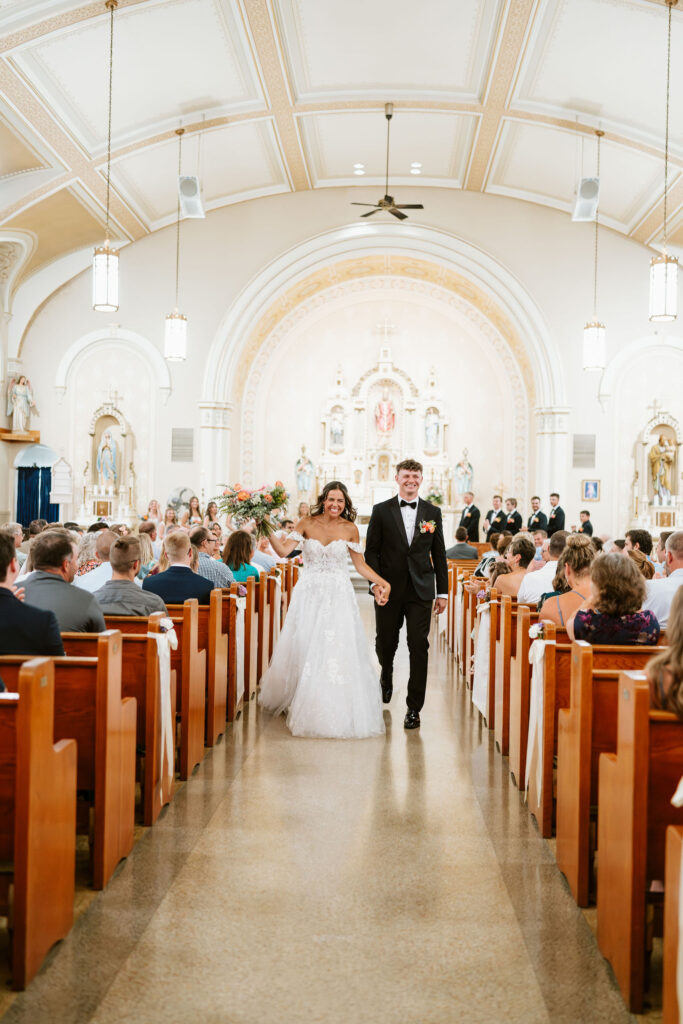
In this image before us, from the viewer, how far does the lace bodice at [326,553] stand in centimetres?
590

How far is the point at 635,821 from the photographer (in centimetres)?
251

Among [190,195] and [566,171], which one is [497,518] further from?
[190,195]

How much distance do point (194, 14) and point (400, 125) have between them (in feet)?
14.7

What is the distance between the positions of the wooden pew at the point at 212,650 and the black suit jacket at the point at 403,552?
1.20m

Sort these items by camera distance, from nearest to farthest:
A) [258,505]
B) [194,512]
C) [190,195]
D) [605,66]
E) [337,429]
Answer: [258,505] → [605,66] → [190,195] → [194,512] → [337,429]

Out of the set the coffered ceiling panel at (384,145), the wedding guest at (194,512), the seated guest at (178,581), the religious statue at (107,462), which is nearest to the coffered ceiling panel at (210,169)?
the coffered ceiling panel at (384,145)

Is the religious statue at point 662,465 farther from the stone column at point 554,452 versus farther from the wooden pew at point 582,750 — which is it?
the wooden pew at point 582,750

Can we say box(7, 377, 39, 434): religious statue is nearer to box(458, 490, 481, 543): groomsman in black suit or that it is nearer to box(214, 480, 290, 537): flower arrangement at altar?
box(458, 490, 481, 543): groomsman in black suit

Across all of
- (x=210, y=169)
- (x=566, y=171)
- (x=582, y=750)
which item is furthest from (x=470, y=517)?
(x=582, y=750)

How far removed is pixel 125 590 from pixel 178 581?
768 millimetres

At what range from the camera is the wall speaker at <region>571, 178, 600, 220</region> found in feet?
42.2

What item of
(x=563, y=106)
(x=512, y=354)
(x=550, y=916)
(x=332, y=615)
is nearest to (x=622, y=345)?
(x=512, y=354)

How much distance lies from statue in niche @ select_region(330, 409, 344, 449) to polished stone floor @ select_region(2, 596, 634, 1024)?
43.4ft

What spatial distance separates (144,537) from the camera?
554 cm
